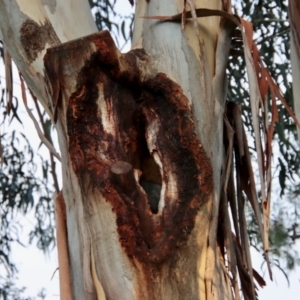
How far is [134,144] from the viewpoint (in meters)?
0.92

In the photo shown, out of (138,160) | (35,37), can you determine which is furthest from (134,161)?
(35,37)

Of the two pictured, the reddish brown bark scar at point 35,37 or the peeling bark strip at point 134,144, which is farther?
the reddish brown bark scar at point 35,37

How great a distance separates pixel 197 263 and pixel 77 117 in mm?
271

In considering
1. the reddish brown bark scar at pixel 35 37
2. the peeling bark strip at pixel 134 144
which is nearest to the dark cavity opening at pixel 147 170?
the peeling bark strip at pixel 134 144

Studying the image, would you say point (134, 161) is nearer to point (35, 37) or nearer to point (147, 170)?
point (147, 170)

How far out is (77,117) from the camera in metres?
0.89

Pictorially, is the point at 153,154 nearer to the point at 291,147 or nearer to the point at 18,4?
the point at 18,4

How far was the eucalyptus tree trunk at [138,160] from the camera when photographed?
2.73 ft

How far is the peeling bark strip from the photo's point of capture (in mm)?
843

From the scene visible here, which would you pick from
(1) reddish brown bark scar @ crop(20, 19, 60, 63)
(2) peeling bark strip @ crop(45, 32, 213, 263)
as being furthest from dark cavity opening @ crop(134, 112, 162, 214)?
(1) reddish brown bark scar @ crop(20, 19, 60, 63)

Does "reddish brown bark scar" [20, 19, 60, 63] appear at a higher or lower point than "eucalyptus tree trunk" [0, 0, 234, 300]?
higher

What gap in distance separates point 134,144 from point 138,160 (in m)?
0.03

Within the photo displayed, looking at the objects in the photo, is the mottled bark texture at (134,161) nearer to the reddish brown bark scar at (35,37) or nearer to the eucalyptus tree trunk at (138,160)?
the eucalyptus tree trunk at (138,160)

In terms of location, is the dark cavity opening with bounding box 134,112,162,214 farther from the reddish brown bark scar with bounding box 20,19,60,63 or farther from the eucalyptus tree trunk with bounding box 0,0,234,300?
the reddish brown bark scar with bounding box 20,19,60,63
